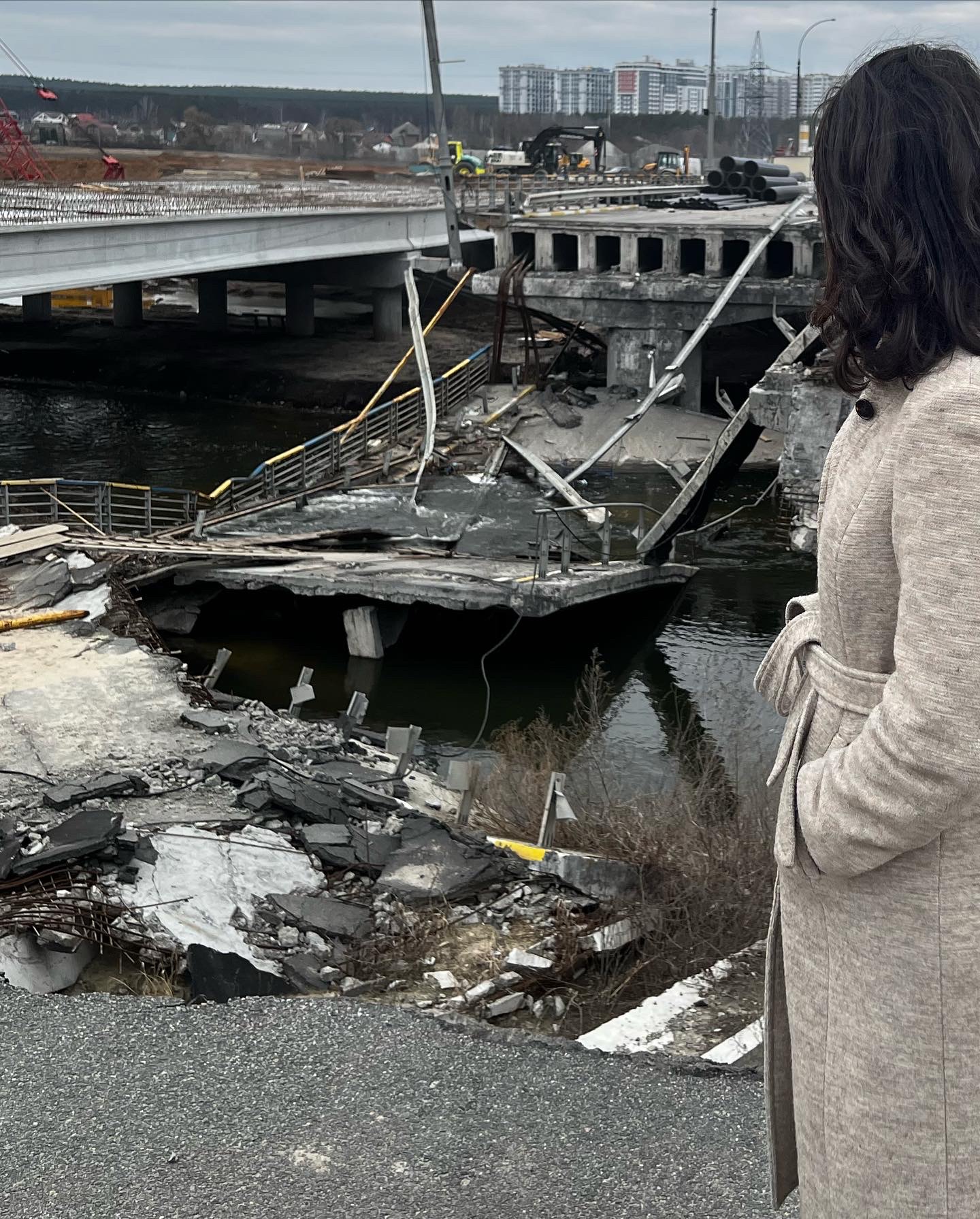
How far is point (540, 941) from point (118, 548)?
12919 mm

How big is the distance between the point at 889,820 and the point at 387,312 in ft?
152

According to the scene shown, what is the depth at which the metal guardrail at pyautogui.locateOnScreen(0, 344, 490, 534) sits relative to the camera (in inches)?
877

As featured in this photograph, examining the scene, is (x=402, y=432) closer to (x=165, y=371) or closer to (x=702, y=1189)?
(x=165, y=371)

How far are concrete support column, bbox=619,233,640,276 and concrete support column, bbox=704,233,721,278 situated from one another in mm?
1792

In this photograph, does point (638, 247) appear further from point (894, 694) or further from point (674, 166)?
point (674, 166)

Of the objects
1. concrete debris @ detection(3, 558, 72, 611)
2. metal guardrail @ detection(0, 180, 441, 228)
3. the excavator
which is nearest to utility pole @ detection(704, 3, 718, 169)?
the excavator

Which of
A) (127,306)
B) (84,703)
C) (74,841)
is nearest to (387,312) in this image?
(127,306)

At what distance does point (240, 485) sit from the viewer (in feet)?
88.9

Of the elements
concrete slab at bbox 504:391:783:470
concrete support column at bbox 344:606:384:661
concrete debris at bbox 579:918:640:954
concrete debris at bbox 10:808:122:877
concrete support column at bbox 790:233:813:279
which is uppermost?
concrete support column at bbox 790:233:813:279

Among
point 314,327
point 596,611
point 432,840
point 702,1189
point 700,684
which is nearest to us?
point 702,1189

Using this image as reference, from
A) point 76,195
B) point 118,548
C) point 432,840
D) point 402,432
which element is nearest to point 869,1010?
point 432,840

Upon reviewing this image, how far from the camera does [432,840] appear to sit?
9953 millimetres

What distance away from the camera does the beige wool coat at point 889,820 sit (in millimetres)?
1962

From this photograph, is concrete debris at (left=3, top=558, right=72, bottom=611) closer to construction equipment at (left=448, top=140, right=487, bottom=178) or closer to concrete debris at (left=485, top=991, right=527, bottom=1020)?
concrete debris at (left=485, top=991, right=527, bottom=1020)
